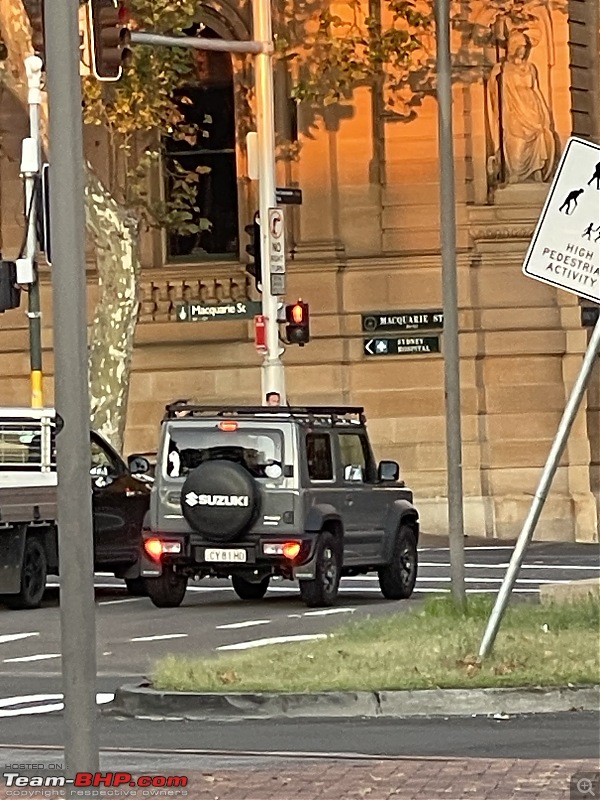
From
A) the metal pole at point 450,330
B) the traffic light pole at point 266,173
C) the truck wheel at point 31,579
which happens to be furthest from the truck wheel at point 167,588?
the traffic light pole at point 266,173

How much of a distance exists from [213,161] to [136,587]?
40.0 feet

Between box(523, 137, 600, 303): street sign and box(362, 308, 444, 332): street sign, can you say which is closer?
box(523, 137, 600, 303): street sign

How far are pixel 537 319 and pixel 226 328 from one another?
4732 millimetres

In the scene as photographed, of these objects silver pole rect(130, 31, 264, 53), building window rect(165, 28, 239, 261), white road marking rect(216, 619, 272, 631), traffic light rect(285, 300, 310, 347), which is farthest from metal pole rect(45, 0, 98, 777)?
building window rect(165, 28, 239, 261)

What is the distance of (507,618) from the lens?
52.8ft

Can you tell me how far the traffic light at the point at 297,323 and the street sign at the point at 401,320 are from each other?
4927 mm

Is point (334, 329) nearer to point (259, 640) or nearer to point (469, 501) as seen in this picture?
point (469, 501)

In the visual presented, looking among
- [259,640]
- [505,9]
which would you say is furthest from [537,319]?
[259,640]

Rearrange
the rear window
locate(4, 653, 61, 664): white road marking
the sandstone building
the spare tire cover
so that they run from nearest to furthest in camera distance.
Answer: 1. locate(4, 653, 61, 664): white road marking
2. the spare tire cover
3. the rear window
4. the sandstone building

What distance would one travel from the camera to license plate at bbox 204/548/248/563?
21031 mm

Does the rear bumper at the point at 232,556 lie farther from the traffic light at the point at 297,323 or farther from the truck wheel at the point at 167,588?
the traffic light at the point at 297,323

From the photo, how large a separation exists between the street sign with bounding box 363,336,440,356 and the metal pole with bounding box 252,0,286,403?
5.85 meters

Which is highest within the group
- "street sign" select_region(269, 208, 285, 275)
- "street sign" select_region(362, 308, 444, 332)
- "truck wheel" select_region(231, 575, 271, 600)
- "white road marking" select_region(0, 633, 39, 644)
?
"street sign" select_region(269, 208, 285, 275)

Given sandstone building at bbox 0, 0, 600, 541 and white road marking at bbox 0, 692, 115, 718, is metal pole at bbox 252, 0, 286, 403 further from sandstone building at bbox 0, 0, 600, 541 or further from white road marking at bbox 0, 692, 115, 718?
white road marking at bbox 0, 692, 115, 718
